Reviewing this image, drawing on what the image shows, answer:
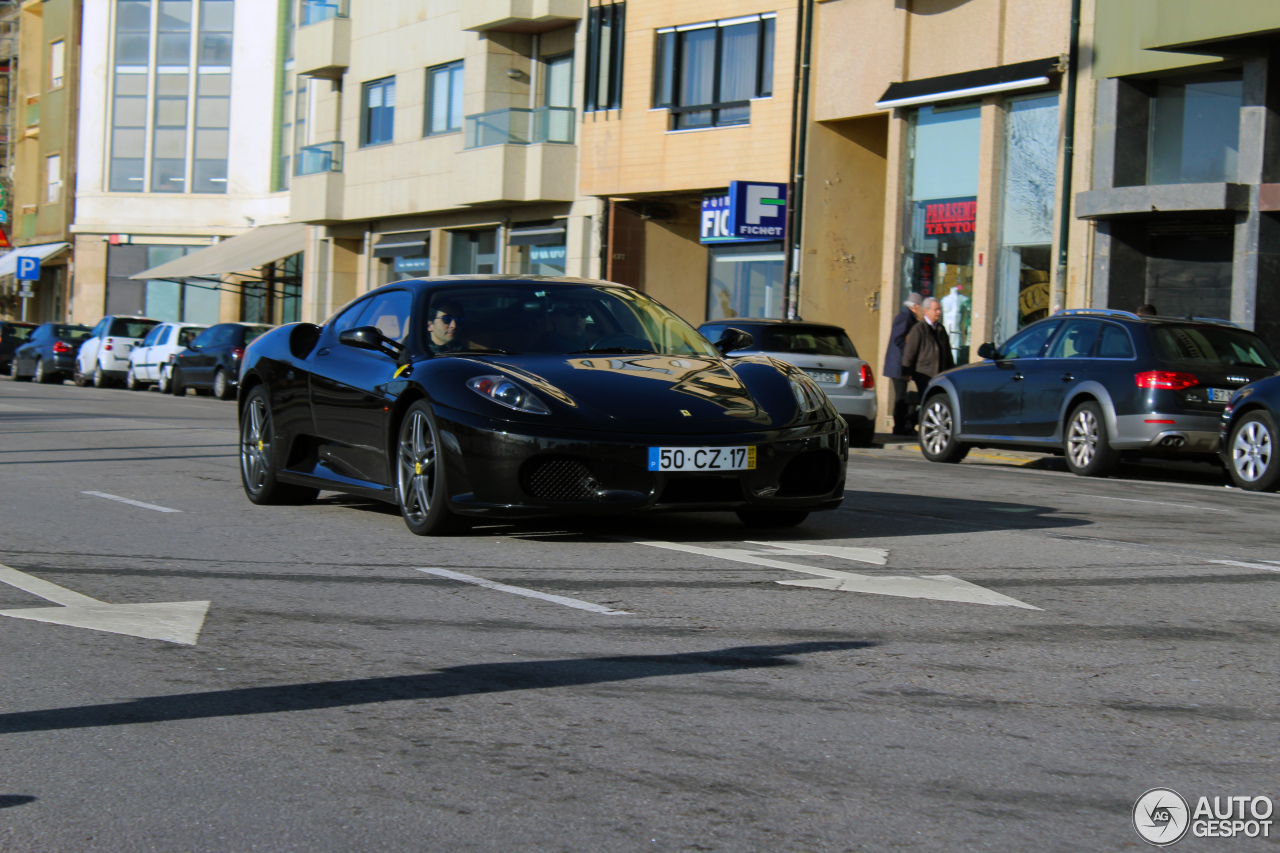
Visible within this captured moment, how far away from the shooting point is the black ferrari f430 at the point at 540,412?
7.77m

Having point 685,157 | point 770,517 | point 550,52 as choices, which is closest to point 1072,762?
point 770,517

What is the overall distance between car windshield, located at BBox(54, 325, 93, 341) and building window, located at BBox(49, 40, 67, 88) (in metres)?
22.1

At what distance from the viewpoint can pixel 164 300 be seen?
56.2 meters

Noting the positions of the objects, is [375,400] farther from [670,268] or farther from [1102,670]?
[670,268]

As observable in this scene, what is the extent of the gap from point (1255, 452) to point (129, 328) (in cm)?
3036

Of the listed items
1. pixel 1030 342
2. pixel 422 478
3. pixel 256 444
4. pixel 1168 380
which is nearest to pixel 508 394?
pixel 422 478

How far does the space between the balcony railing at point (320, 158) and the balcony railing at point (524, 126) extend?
7375 mm

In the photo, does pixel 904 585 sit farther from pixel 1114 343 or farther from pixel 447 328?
pixel 1114 343

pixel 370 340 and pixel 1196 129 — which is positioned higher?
pixel 1196 129

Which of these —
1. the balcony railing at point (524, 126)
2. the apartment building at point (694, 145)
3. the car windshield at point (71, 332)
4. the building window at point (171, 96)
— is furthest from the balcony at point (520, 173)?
the building window at point (171, 96)

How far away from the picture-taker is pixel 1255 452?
13.8 m

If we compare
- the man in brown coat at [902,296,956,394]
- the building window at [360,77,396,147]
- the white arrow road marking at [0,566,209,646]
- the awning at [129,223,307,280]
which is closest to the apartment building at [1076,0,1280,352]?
the man in brown coat at [902,296,956,394]

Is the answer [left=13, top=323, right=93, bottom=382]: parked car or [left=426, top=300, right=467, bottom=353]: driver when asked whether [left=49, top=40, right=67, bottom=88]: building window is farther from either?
[left=426, top=300, right=467, bottom=353]: driver

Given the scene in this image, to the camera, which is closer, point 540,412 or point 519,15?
point 540,412
